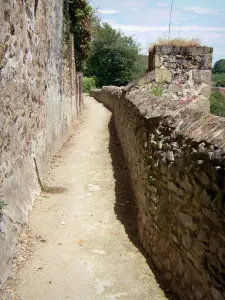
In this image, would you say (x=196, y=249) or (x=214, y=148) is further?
(x=196, y=249)

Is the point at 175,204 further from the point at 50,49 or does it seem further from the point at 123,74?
the point at 123,74

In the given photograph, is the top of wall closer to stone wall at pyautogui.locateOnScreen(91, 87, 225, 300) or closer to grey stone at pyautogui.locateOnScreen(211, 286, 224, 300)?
stone wall at pyautogui.locateOnScreen(91, 87, 225, 300)

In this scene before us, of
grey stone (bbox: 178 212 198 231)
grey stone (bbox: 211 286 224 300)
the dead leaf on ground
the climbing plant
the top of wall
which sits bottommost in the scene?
the dead leaf on ground

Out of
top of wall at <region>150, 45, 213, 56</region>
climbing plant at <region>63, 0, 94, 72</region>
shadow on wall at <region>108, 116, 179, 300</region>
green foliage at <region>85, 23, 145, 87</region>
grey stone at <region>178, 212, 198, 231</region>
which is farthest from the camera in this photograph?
green foliage at <region>85, 23, 145, 87</region>

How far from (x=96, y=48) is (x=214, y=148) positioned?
35.5 m

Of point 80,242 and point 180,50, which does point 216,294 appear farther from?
point 180,50

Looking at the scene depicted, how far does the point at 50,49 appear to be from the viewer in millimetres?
7809

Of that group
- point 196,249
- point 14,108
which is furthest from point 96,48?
point 196,249

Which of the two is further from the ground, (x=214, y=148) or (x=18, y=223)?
(x=214, y=148)

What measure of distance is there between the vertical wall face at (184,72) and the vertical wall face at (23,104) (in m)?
2.82

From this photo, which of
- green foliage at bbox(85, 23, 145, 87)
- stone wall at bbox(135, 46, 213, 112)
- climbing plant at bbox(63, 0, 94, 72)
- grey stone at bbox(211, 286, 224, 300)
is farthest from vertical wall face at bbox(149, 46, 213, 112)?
green foliage at bbox(85, 23, 145, 87)

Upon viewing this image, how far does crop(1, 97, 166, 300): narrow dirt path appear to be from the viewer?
354 centimetres

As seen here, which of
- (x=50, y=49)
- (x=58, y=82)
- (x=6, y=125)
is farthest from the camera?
(x=58, y=82)

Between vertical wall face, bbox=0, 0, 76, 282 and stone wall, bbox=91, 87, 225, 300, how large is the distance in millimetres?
1716
